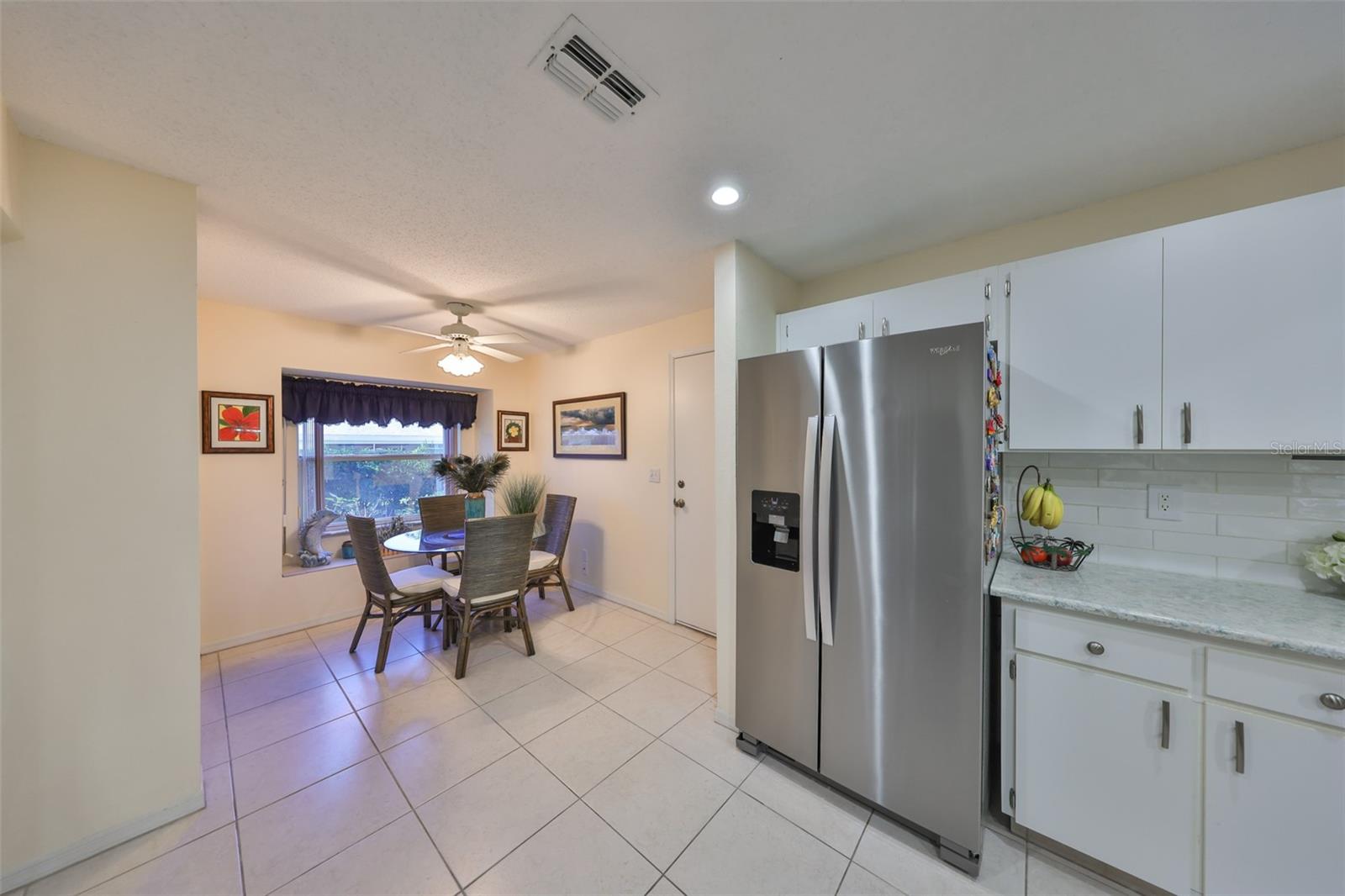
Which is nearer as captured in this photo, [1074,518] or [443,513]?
[1074,518]

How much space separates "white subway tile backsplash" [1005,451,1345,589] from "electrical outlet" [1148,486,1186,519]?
2 centimetres

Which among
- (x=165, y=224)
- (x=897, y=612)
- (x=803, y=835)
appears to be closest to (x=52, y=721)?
(x=165, y=224)

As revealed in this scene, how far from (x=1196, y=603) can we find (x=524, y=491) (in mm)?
4251

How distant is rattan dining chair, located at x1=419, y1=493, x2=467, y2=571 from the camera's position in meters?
3.52

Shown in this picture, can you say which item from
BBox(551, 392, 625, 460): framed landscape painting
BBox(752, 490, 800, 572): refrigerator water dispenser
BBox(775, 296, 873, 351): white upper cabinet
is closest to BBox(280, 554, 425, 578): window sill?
BBox(551, 392, 625, 460): framed landscape painting

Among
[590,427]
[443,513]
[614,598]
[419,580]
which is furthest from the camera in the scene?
[590,427]

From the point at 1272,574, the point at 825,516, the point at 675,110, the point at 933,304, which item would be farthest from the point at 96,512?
the point at 1272,574

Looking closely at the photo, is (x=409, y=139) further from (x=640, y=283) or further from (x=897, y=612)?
(x=897, y=612)

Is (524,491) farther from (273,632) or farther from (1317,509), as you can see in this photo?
(1317,509)

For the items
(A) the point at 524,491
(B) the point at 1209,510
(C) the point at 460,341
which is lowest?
(A) the point at 524,491

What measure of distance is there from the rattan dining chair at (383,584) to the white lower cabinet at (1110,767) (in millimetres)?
3098

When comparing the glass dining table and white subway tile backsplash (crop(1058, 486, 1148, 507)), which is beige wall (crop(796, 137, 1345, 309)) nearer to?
white subway tile backsplash (crop(1058, 486, 1148, 507))

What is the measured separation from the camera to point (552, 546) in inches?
144

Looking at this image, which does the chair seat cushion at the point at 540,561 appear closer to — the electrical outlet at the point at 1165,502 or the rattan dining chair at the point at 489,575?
the rattan dining chair at the point at 489,575
